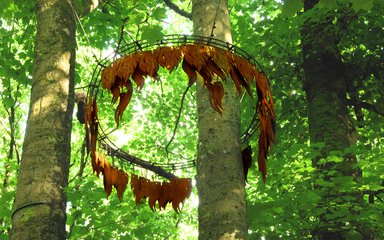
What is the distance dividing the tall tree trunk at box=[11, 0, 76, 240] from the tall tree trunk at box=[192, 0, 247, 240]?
1.29 m

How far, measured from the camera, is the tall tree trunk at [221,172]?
289cm

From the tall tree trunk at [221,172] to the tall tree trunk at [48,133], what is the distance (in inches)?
50.7

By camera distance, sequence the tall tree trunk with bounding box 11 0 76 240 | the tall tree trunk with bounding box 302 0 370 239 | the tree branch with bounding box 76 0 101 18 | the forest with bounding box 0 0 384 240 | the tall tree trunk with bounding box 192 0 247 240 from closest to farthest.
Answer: the forest with bounding box 0 0 384 240
the tall tree trunk with bounding box 192 0 247 240
the tall tree trunk with bounding box 11 0 76 240
the tree branch with bounding box 76 0 101 18
the tall tree trunk with bounding box 302 0 370 239

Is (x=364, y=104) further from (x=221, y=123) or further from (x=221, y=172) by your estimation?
(x=221, y=172)

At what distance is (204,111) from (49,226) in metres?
1.56

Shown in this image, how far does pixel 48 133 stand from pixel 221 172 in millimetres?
1650

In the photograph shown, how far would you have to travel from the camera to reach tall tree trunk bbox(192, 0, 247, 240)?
2893 millimetres

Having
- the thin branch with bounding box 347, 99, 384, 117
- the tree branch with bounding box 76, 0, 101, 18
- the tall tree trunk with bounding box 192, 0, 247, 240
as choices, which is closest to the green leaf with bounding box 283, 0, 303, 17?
the tall tree trunk with bounding box 192, 0, 247, 240

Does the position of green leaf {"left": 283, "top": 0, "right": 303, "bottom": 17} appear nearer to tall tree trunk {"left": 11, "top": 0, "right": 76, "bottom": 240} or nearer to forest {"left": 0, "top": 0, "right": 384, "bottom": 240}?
forest {"left": 0, "top": 0, "right": 384, "bottom": 240}

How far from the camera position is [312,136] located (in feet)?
23.2

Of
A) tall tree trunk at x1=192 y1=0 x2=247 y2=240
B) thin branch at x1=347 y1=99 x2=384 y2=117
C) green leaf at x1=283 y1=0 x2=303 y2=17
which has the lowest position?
tall tree trunk at x1=192 y1=0 x2=247 y2=240

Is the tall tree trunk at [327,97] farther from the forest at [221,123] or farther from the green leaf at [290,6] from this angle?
the green leaf at [290,6]

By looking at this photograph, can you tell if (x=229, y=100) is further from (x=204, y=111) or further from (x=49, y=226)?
(x=49, y=226)

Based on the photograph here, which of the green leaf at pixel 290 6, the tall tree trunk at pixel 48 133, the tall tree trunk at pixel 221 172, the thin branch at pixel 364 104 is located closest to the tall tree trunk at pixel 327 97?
the thin branch at pixel 364 104
